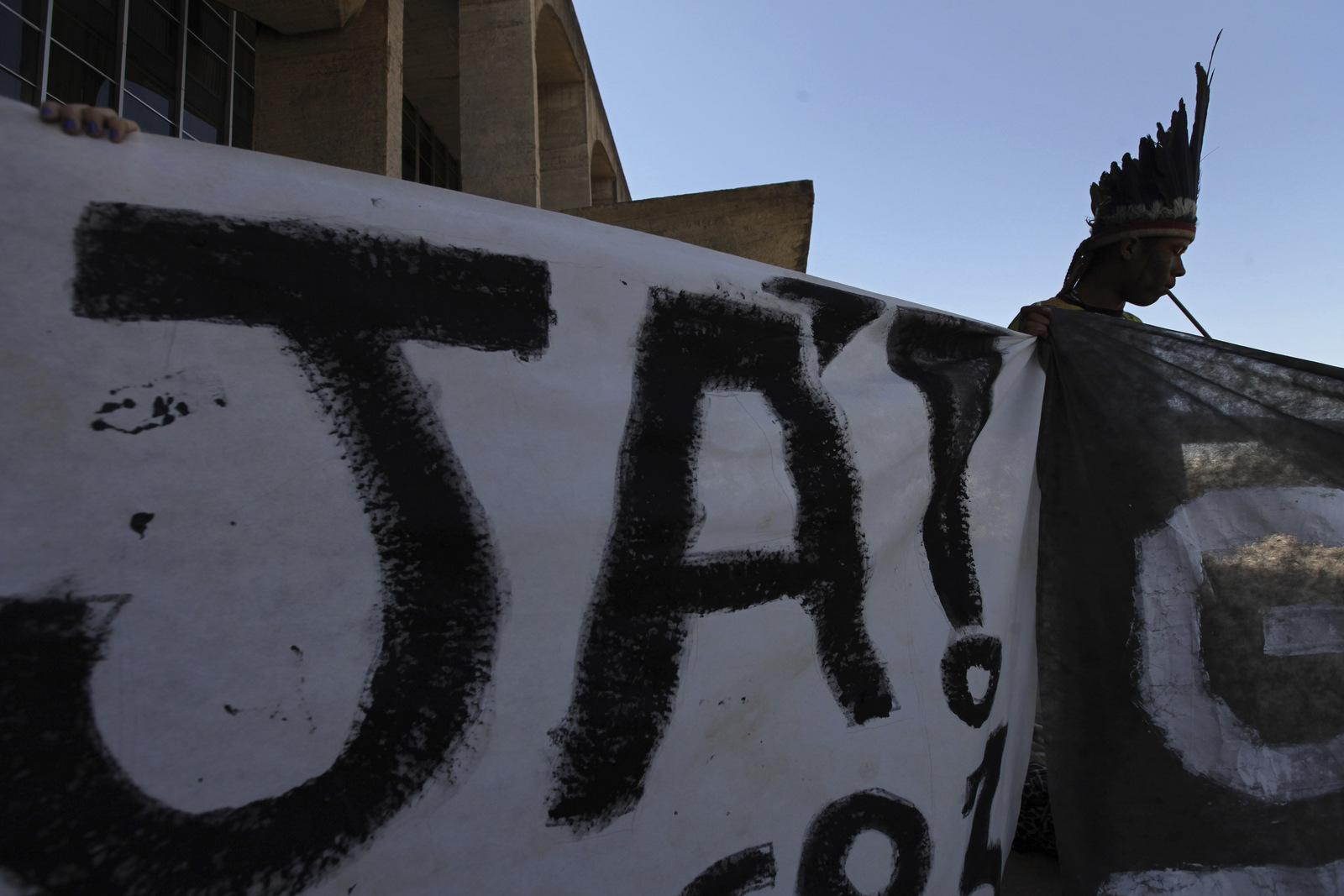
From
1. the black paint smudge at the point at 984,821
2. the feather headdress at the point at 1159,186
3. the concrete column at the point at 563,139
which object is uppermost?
the concrete column at the point at 563,139

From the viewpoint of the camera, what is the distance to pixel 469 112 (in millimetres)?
5938

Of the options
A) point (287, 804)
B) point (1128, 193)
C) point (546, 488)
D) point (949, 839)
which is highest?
point (1128, 193)

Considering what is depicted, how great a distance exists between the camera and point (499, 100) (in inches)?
232

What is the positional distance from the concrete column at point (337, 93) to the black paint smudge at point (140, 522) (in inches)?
173

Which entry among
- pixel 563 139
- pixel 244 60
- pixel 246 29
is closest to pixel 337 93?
pixel 244 60

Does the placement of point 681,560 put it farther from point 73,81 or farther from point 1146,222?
point 73,81

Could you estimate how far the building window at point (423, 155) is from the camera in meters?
9.04

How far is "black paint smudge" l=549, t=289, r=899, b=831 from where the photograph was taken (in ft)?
3.99

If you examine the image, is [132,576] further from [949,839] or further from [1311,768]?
[1311,768]

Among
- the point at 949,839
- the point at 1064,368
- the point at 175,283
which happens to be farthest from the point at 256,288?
the point at 1064,368

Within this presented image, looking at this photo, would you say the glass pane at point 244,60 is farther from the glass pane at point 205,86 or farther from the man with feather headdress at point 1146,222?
the man with feather headdress at point 1146,222

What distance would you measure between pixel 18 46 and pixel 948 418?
16.5 feet

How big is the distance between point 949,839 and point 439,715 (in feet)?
3.77

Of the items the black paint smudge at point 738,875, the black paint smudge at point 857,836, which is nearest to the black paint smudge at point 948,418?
the black paint smudge at point 857,836
